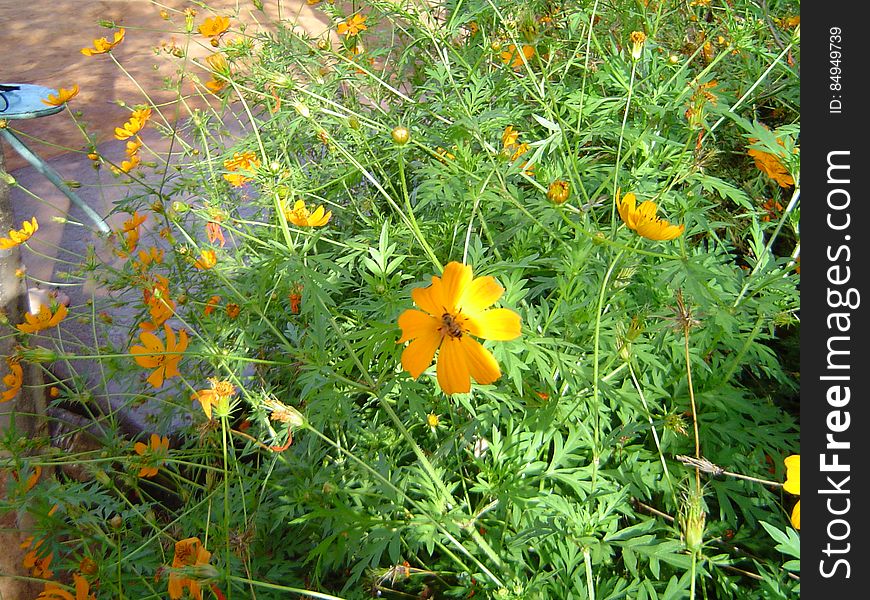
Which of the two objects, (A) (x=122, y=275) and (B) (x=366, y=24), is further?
(B) (x=366, y=24)

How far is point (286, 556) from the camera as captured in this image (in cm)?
119

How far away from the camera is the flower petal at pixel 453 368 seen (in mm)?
719

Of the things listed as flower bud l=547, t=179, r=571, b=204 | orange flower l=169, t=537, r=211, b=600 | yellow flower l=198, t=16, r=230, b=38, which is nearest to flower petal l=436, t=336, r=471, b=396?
flower bud l=547, t=179, r=571, b=204

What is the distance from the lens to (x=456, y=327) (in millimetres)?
759

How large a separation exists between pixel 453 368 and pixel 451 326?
0.05 meters

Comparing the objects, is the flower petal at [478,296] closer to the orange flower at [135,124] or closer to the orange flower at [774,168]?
the orange flower at [774,168]

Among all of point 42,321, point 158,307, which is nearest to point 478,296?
point 158,307

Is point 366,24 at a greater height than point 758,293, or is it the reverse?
point 366,24

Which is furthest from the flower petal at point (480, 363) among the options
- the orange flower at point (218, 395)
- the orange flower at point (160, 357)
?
the orange flower at point (160, 357)

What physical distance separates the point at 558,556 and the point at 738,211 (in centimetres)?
87

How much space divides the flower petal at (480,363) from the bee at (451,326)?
0.01 metres

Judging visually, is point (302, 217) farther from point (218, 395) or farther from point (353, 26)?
point (353, 26)
